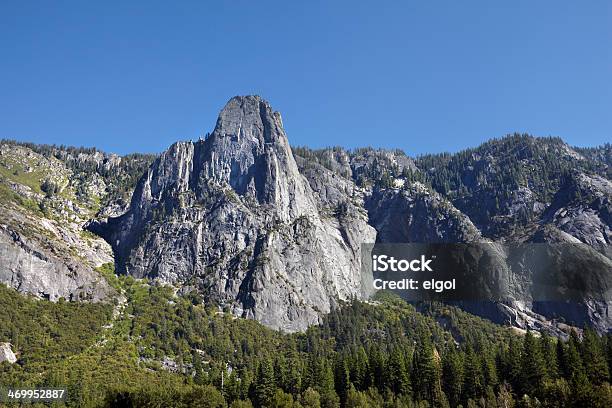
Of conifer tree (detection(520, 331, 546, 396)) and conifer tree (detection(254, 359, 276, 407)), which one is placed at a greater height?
conifer tree (detection(520, 331, 546, 396))

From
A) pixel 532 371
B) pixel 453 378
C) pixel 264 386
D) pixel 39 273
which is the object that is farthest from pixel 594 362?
pixel 39 273

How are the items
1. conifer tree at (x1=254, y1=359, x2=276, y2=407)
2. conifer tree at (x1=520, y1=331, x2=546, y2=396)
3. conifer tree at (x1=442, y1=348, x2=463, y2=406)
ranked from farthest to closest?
conifer tree at (x1=254, y1=359, x2=276, y2=407) → conifer tree at (x1=442, y1=348, x2=463, y2=406) → conifer tree at (x1=520, y1=331, x2=546, y2=396)

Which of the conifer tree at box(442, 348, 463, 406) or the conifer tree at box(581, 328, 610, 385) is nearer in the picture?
the conifer tree at box(581, 328, 610, 385)

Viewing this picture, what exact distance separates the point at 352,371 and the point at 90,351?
84.7 meters

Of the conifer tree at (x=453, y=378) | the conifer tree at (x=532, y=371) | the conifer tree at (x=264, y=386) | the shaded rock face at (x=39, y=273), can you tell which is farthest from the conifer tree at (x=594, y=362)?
the shaded rock face at (x=39, y=273)

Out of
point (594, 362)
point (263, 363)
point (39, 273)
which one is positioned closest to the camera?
point (594, 362)

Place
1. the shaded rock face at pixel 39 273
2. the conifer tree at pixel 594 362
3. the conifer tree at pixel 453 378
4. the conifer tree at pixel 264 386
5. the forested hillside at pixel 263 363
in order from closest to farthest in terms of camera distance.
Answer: the conifer tree at pixel 594 362, the forested hillside at pixel 263 363, the conifer tree at pixel 453 378, the conifer tree at pixel 264 386, the shaded rock face at pixel 39 273

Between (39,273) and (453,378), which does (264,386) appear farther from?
(39,273)

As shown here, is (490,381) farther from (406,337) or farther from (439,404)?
(406,337)

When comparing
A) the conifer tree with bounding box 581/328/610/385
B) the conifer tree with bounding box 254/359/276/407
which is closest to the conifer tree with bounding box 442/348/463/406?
the conifer tree with bounding box 581/328/610/385

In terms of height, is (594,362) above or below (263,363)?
above

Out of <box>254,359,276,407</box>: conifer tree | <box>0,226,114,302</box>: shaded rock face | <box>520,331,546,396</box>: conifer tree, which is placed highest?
<box>0,226,114,302</box>: shaded rock face

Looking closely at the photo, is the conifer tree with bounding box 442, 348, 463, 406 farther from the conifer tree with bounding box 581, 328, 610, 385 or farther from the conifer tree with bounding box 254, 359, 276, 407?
the conifer tree with bounding box 254, 359, 276, 407

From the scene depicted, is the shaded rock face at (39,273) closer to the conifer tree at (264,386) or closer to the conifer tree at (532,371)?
the conifer tree at (264,386)
